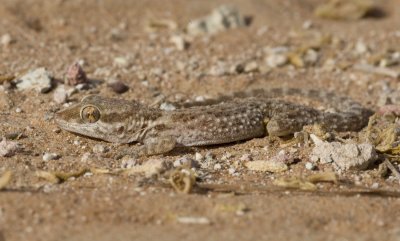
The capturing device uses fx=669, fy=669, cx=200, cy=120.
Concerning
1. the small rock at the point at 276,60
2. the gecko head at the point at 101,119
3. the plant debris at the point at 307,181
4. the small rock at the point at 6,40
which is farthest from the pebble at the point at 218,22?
the plant debris at the point at 307,181

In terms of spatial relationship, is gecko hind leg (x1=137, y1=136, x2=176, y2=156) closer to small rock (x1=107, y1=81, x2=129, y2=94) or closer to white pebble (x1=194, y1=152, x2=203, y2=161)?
white pebble (x1=194, y1=152, x2=203, y2=161)

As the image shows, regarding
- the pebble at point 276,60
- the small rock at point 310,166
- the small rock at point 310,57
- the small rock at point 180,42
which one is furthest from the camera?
the small rock at point 180,42

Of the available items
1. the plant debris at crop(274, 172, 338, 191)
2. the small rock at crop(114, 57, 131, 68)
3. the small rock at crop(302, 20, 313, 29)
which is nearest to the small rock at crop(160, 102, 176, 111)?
the small rock at crop(114, 57, 131, 68)

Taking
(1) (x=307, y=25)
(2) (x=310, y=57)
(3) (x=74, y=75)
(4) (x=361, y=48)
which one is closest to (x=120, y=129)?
(3) (x=74, y=75)

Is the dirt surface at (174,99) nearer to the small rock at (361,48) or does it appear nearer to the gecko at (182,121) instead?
the small rock at (361,48)

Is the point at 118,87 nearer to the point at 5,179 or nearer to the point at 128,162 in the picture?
the point at 128,162

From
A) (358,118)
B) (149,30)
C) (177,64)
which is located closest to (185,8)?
(149,30)
